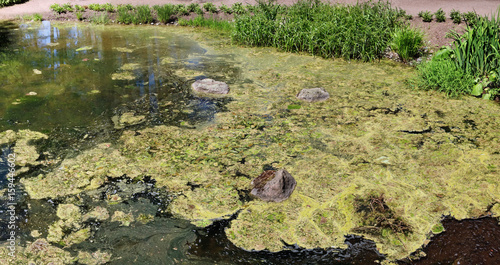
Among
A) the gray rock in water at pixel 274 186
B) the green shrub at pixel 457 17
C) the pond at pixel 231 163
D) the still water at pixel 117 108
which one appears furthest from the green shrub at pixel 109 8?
the gray rock in water at pixel 274 186

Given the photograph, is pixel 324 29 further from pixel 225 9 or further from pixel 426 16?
pixel 225 9

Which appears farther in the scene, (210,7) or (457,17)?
(210,7)

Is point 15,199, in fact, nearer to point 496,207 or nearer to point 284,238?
point 284,238

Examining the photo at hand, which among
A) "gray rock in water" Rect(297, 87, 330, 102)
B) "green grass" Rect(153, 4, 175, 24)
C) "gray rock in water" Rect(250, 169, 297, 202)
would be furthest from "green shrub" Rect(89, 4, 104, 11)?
"gray rock in water" Rect(250, 169, 297, 202)

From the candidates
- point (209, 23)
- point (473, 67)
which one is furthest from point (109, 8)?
point (473, 67)

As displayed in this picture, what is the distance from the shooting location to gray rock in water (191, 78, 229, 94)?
427 centimetres

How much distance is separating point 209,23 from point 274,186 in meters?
5.80

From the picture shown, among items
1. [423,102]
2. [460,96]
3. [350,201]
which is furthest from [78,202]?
[460,96]

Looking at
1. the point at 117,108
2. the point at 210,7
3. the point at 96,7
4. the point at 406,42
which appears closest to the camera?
the point at 117,108

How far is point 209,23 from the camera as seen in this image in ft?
25.1

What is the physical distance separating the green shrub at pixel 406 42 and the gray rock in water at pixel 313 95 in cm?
172

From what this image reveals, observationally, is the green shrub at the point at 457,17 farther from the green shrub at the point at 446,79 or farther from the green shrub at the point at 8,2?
the green shrub at the point at 8,2

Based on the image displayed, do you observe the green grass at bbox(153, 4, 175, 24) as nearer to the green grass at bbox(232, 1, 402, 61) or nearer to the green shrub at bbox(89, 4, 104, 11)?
the green shrub at bbox(89, 4, 104, 11)

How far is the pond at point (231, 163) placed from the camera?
219cm
